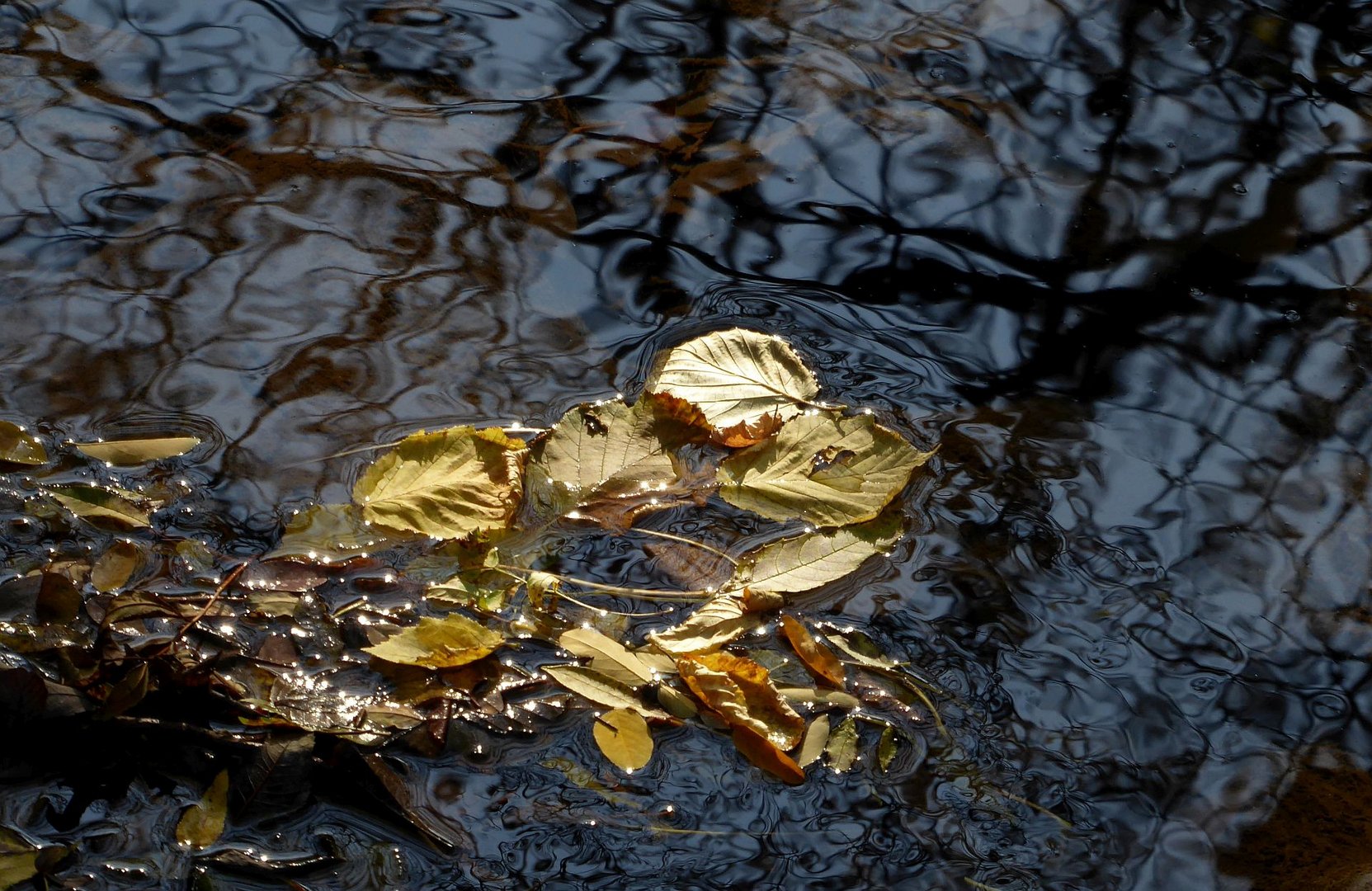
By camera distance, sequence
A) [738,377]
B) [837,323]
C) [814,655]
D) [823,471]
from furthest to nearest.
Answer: [837,323]
[738,377]
[823,471]
[814,655]

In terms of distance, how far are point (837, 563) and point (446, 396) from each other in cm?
73

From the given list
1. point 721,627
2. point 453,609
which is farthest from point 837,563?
point 453,609

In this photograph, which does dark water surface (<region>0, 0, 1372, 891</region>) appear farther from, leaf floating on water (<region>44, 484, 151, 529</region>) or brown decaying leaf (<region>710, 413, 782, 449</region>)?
brown decaying leaf (<region>710, 413, 782, 449</region>)

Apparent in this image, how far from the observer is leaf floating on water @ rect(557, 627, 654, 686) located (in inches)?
66.5

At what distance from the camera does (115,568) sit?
1.74m

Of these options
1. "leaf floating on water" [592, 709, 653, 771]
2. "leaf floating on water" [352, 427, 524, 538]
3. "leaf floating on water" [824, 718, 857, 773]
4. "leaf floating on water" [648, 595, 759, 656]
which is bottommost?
"leaf floating on water" [592, 709, 653, 771]

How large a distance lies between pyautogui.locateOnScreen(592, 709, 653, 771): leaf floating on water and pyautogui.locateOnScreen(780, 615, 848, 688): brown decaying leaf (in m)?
0.25

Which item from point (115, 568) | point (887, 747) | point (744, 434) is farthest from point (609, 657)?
point (115, 568)

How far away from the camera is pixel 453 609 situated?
5.90 feet

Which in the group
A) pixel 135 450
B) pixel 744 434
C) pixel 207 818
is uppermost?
pixel 744 434

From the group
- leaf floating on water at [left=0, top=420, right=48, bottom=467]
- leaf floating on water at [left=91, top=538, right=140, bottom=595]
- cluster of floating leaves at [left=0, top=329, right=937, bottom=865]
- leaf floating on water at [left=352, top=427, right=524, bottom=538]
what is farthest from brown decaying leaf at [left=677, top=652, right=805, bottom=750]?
leaf floating on water at [left=0, top=420, right=48, bottom=467]

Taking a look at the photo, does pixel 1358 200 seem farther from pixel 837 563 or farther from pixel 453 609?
pixel 453 609

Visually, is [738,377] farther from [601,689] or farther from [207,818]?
[207,818]

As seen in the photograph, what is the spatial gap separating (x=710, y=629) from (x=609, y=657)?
156 millimetres
